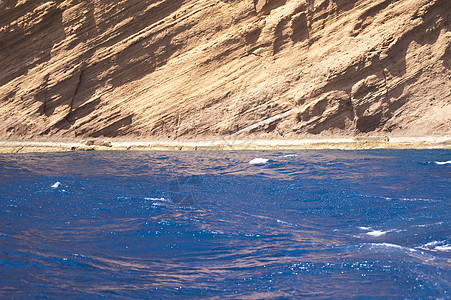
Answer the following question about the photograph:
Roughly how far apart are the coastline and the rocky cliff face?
860 millimetres

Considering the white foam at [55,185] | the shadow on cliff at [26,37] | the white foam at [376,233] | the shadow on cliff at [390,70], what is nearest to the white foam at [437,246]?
the white foam at [376,233]

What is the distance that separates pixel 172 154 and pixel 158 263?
14.4m

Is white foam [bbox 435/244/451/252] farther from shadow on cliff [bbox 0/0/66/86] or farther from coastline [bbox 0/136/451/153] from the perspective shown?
shadow on cliff [bbox 0/0/66/86]

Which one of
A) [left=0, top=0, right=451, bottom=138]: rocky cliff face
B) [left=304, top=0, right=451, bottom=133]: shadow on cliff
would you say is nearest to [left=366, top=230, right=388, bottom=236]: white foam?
[left=0, top=0, right=451, bottom=138]: rocky cliff face

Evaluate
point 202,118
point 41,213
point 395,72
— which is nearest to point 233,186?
point 41,213

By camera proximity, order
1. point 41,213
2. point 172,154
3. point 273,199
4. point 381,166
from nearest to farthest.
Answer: point 41,213 < point 273,199 < point 381,166 < point 172,154

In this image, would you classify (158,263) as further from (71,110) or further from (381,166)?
(71,110)

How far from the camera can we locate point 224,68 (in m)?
25.2

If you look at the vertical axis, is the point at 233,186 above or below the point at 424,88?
above

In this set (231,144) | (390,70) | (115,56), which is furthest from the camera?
(115,56)

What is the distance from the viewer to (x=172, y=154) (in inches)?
819

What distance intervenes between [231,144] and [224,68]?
14.9ft

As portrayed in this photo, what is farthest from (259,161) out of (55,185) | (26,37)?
(26,37)

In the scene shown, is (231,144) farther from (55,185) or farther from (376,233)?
(376,233)
